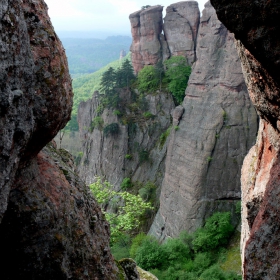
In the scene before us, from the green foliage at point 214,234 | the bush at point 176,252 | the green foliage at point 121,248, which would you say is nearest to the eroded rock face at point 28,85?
the bush at point 176,252

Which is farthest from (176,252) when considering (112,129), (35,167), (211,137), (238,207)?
(35,167)

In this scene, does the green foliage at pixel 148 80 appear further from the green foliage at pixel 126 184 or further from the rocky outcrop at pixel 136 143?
the green foliage at pixel 126 184

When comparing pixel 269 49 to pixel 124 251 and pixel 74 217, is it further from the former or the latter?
pixel 124 251

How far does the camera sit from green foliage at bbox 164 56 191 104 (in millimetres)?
35094

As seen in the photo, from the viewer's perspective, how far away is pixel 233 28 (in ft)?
15.3

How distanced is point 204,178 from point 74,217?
22.5 metres

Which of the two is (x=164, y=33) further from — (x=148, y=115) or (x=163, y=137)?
(x=163, y=137)

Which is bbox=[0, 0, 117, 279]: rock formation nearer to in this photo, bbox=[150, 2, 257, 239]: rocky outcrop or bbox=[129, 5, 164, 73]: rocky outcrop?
bbox=[150, 2, 257, 239]: rocky outcrop

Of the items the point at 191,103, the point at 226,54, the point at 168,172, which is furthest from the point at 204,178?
the point at 226,54

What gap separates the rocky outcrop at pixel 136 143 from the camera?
35531 millimetres

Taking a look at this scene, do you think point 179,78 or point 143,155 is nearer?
point 179,78

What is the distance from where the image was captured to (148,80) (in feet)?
124

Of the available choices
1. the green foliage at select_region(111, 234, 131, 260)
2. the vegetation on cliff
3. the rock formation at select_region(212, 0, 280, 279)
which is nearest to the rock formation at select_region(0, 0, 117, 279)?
the rock formation at select_region(212, 0, 280, 279)

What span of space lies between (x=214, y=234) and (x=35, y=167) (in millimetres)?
22148
